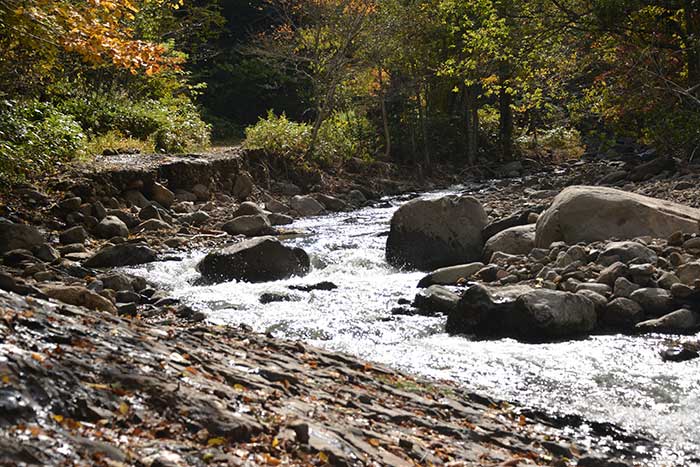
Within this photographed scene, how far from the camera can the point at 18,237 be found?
10.4 m

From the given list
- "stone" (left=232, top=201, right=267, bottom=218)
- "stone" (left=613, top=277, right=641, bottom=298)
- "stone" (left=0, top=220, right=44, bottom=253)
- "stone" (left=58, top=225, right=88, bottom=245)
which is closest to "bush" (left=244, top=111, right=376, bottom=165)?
"stone" (left=232, top=201, right=267, bottom=218)

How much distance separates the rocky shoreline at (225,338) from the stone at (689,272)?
25 millimetres

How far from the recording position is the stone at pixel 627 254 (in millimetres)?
8859

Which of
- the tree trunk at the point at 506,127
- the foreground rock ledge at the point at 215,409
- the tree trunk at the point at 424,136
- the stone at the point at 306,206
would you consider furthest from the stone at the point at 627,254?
the tree trunk at the point at 506,127

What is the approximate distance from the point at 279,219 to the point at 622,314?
9.49 meters

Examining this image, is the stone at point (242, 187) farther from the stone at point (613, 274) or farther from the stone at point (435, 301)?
the stone at point (613, 274)

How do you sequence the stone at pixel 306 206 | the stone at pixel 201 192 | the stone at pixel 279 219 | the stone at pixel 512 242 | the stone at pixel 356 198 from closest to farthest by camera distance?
the stone at pixel 512 242
the stone at pixel 279 219
the stone at pixel 201 192
the stone at pixel 306 206
the stone at pixel 356 198

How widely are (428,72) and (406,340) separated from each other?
750 inches

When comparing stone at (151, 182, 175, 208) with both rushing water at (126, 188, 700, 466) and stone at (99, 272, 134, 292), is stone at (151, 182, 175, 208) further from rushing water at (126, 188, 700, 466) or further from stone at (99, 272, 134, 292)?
stone at (99, 272, 134, 292)

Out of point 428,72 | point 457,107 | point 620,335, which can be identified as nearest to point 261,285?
point 620,335

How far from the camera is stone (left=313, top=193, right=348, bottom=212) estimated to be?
18438mm

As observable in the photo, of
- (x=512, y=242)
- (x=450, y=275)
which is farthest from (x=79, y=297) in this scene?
(x=512, y=242)

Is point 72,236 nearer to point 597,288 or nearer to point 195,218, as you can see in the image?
point 195,218

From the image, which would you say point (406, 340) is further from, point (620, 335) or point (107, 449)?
point (107, 449)
